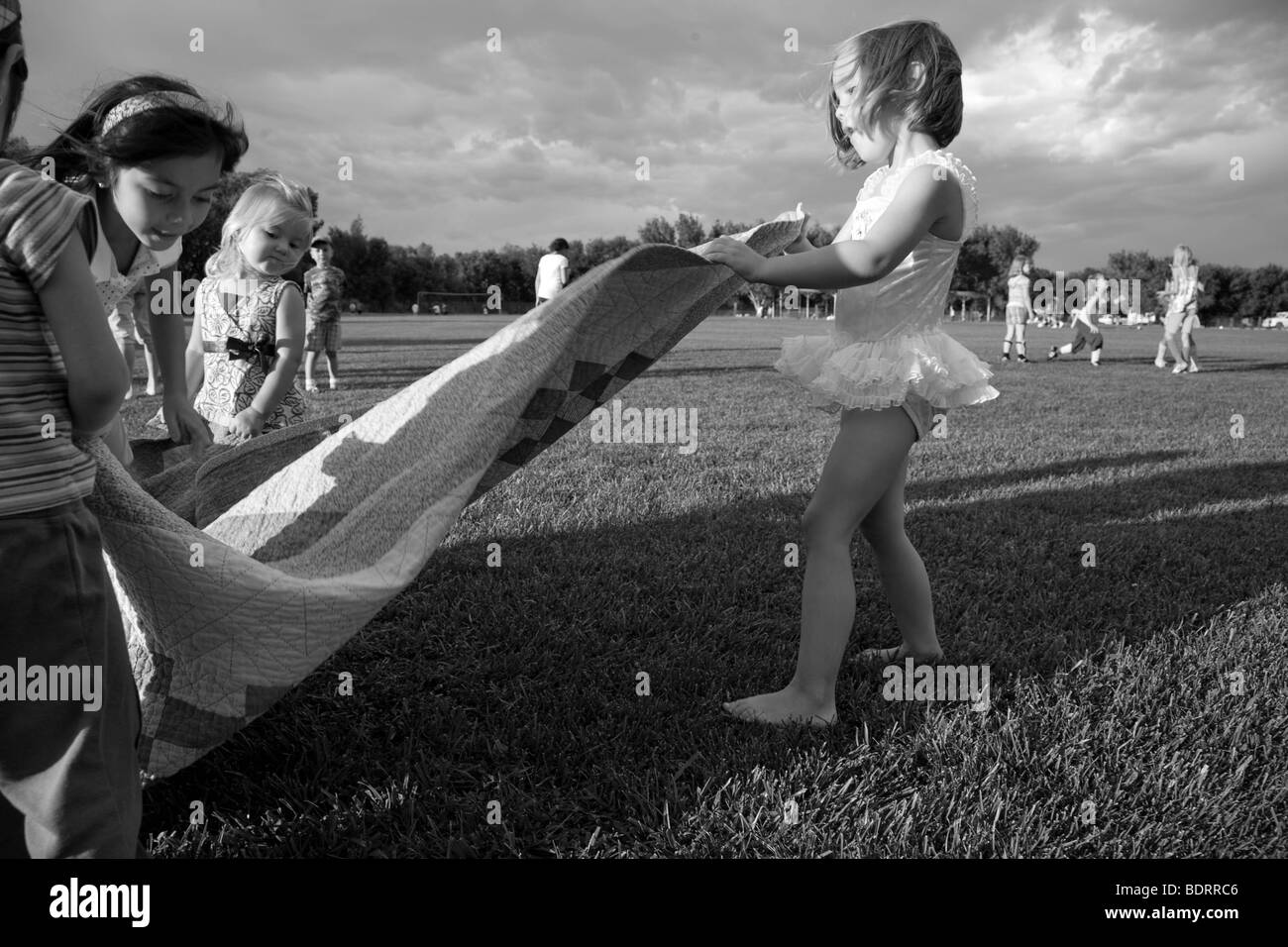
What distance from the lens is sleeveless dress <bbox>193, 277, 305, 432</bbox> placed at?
388cm

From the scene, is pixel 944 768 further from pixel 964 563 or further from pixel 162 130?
pixel 162 130

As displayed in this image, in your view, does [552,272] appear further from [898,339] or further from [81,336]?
[81,336]

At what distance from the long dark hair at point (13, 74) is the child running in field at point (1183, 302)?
18.5 meters

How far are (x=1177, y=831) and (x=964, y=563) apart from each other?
231 centimetres

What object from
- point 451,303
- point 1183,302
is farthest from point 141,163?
point 451,303

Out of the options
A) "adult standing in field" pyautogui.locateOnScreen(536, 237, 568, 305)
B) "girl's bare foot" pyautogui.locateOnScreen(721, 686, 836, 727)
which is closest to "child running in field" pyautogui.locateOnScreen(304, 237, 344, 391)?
"adult standing in field" pyautogui.locateOnScreen(536, 237, 568, 305)

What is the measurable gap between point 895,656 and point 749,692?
655 mm

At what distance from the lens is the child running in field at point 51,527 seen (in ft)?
5.00

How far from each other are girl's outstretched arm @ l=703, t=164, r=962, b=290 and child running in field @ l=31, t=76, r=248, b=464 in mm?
1320

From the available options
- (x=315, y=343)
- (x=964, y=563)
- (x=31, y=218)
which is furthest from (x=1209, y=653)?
(x=315, y=343)

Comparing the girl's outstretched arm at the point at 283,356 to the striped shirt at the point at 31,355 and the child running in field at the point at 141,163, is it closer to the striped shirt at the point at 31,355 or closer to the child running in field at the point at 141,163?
the child running in field at the point at 141,163

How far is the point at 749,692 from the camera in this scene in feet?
9.96

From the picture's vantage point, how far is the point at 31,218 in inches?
58.4

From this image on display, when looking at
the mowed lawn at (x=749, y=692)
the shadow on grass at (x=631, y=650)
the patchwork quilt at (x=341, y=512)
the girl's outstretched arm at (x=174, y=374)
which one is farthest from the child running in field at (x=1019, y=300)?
the girl's outstretched arm at (x=174, y=374)
